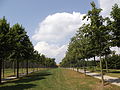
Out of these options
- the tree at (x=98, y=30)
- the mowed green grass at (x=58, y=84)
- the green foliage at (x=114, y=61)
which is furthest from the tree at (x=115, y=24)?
the green foliage at (x=114, y=61)

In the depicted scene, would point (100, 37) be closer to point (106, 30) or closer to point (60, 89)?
point (106, 30)

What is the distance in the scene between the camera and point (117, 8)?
71.2ft

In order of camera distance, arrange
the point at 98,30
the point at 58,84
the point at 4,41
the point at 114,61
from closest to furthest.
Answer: the point at 98,30, the point at 58,84, the point at 4,41, the point at 114,61

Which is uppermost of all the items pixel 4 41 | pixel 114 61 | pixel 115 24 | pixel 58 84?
pixel 115 24

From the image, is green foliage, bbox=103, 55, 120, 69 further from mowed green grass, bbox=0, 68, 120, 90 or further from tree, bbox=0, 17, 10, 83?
tree, bbox=0, 17, 10, 83

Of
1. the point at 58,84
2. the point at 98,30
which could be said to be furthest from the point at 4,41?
the point at 98,30

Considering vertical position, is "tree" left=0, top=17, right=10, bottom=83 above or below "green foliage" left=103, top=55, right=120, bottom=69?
above

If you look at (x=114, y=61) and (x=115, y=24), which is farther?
(x=114, y=61)

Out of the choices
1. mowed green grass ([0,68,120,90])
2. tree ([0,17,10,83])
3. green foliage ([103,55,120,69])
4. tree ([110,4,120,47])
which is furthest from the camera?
green foliage ([103,55,120,69])

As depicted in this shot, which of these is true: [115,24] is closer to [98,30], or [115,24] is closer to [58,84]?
[98,30]

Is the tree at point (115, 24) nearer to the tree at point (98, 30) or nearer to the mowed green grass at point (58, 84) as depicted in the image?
the tree at point (98, 30)

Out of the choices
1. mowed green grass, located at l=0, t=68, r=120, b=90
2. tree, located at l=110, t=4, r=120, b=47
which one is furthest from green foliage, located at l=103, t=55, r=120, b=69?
tree, located at l=110, t=4, r=120, b=47

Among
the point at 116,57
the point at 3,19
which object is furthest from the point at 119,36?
the point at 116,57

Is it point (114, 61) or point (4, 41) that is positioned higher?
point (4, 41)
